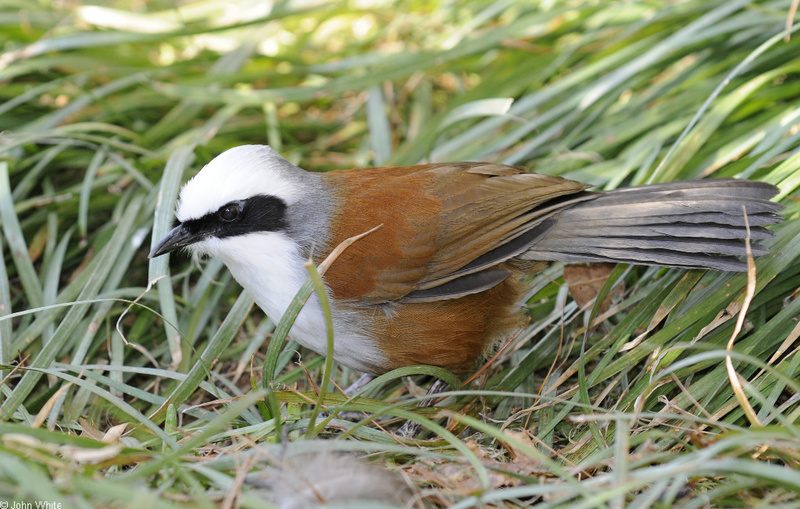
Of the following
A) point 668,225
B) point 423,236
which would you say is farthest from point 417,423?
point 668,225

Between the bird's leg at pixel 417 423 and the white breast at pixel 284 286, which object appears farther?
the bird's leg at pixel 417 423

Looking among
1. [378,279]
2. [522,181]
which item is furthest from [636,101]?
[378,279]

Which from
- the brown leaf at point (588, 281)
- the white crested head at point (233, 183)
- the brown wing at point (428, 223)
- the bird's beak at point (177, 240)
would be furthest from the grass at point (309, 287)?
the white crested head at point (233, 183)

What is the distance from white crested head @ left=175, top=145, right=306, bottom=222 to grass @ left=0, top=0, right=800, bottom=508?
0.54 m

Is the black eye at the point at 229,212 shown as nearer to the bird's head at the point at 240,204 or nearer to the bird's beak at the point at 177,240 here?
the bird's head at the point at 240,204

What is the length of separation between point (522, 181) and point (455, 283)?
630 mm

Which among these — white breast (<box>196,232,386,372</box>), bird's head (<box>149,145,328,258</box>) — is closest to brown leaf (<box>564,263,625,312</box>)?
white breast (<box>196,232,386,372</box>)

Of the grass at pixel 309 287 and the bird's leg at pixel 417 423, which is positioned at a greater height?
the grass at pixel 309 287

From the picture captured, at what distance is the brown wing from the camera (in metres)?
3.14

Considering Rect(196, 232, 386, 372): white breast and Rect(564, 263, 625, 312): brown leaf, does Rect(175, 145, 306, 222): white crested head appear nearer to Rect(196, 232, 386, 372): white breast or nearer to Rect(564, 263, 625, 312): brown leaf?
Rect(196, 232, 386, 372): white breast

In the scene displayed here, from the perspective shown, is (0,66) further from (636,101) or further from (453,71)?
(636,101)

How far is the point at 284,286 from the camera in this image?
10.0 feet

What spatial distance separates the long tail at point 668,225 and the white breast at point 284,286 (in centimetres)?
96

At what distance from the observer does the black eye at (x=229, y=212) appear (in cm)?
308
